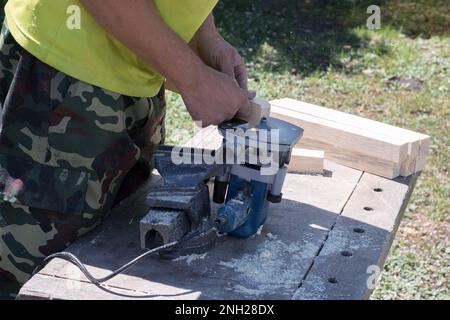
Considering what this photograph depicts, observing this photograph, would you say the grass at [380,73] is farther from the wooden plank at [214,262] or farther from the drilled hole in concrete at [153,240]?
the drilled hole in concrete at [153,240]

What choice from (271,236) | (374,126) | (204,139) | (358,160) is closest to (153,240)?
(271,236)

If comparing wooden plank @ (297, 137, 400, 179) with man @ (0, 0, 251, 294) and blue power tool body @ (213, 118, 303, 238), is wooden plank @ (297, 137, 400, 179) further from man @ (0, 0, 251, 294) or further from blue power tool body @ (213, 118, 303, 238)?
man @ (0, 0, 251, 294)

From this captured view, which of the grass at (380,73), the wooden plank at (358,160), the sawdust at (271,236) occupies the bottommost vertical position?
the grass at (380,73)

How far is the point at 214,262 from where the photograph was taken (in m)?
2.23

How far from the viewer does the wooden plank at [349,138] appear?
2.90 meters

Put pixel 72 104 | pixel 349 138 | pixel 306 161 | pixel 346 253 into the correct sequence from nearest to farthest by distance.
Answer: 1. pixel 72 104
2. pixel 346 253
3. pixel 306 161
4. pixel 349 138

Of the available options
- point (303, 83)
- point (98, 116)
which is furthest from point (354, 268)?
point (303, 83)

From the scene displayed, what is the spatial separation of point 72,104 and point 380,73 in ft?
13.3

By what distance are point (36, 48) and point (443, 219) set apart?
2.70 metres

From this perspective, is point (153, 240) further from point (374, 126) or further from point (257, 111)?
point (374, 126)

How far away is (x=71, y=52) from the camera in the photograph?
219 cm

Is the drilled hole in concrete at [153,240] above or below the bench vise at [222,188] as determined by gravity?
below

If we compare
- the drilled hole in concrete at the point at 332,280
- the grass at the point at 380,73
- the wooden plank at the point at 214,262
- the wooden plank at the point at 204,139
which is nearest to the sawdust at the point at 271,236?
the wooden plank at the point at 214,262

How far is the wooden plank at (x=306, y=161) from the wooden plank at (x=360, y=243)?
0.54 ft
